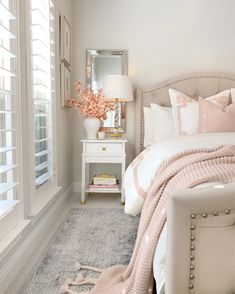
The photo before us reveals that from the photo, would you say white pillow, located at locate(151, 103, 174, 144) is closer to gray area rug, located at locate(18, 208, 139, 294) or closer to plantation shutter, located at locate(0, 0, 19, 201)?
gray area rug, located at locate(18, 208, 139, 294)

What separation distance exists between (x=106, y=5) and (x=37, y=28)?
163 cm

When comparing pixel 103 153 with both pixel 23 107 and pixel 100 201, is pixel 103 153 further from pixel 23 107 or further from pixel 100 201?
pixel 23 107

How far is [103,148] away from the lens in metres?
3.06

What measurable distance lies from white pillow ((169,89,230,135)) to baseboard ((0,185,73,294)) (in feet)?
4.68

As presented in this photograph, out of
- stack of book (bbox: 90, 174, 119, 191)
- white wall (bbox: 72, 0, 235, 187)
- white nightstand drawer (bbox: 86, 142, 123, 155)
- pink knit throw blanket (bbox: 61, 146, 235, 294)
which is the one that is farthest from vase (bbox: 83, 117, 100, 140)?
pink knit throw blanket (bbox: 61, 146, 235, 294)

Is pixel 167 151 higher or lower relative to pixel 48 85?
lower

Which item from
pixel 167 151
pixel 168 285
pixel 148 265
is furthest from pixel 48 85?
pixel 168 285

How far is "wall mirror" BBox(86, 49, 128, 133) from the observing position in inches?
135

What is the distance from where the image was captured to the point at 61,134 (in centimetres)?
288

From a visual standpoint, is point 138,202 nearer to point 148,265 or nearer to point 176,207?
point 148,265

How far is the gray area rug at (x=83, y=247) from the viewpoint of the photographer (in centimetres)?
157

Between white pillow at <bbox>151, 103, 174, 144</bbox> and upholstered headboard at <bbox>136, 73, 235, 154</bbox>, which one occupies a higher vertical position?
upholstered headboard at <bbox>136, 73, 235, 154</bbox>

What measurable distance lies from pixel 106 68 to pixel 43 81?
133 cm

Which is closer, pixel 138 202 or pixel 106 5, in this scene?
pixel 138 202
